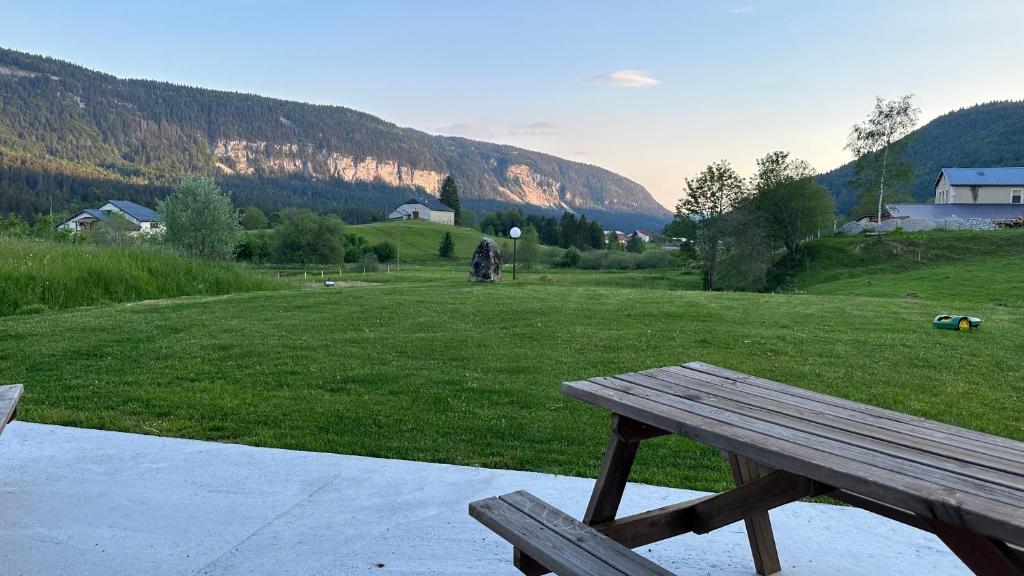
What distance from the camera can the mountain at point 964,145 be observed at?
278ft

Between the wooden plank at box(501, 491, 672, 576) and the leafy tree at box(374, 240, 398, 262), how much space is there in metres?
82.1

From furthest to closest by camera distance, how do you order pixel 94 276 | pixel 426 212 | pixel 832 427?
1. pixel 426 212
2. pixel 94 276
3. pixel 832 427

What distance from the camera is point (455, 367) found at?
7.12 meters

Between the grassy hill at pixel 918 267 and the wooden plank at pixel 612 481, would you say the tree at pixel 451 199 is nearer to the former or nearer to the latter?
the grassy hill at pixel 918 267

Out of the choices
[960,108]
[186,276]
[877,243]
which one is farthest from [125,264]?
[960,108]

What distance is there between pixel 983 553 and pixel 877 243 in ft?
149

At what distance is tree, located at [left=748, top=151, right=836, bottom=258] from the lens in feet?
156

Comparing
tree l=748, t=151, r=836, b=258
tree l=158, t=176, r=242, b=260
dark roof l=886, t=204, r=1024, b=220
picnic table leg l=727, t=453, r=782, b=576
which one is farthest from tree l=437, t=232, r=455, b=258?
picnic table leg l=727, t=453, r=782, b=576

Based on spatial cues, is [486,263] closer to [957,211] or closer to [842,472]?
[842,472]

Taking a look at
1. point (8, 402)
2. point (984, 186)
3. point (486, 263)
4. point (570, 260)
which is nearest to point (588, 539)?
point (8, 402)

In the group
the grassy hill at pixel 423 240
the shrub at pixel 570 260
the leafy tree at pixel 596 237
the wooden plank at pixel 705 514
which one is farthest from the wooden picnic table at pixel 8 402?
the leafy tree at pixel 596 237

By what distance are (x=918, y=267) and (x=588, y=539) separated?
39.7 meters

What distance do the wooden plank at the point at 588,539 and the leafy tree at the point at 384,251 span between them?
82.1m

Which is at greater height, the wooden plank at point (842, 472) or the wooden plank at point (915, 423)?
the wooden plank at point (842, 472)
